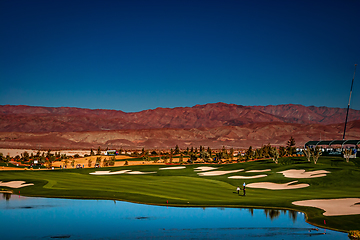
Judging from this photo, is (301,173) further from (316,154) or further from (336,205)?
(316,154)

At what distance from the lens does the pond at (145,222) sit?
18.7 m

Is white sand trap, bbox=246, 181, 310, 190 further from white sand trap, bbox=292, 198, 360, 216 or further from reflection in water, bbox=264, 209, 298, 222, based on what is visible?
reflection in water, bbox=264, 209, 298, 222

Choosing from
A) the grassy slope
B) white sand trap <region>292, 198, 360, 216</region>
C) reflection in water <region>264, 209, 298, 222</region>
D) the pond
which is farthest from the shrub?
reflection in water <region>264, 209, 298, 222</region>

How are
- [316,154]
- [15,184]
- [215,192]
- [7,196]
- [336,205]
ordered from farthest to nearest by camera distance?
[316,154]
[15,184]
[215,192]
[7,196]
[336,205]

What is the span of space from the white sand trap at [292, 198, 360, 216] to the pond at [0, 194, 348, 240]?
78.7 inches

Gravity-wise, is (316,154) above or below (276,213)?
above

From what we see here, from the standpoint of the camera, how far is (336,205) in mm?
24797

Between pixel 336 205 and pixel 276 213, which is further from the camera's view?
pixel 336 205

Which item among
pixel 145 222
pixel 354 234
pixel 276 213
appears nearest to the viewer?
pixel 354 234

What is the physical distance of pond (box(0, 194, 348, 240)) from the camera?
61.4 feet

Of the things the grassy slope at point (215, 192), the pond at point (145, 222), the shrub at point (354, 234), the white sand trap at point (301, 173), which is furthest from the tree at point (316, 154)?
the shrub at point (354, 234)

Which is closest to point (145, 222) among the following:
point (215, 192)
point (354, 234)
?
point (354, 234)

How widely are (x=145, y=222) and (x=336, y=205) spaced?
13094 millimetres

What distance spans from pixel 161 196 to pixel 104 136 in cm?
17211
